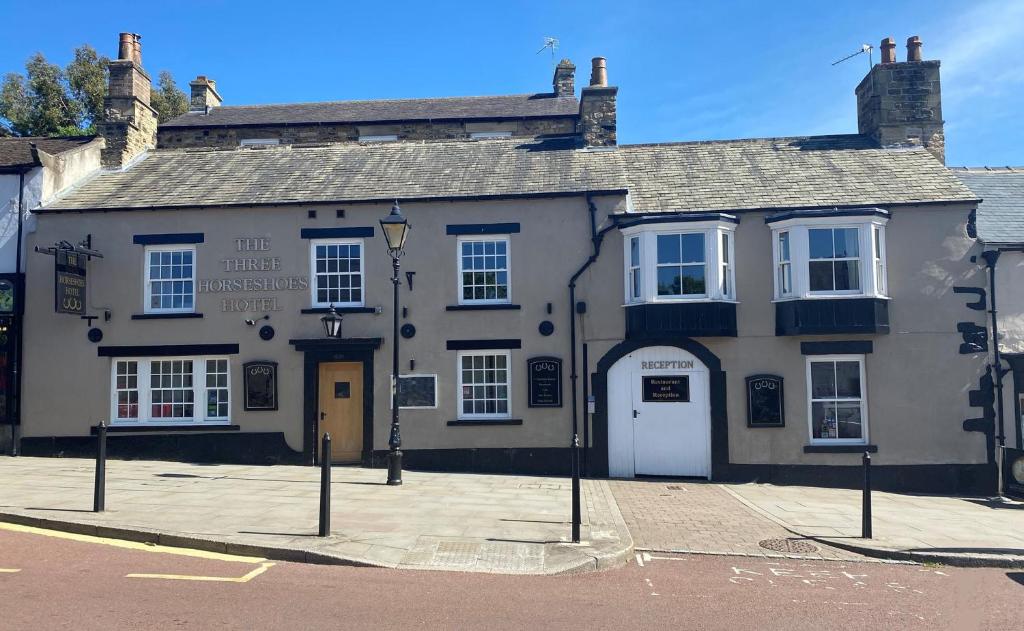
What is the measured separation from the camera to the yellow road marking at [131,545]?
7.71 m

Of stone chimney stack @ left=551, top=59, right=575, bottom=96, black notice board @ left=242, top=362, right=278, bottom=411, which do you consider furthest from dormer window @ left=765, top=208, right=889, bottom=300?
stone chimney stack @ left=551, top=59, right=575, bottom=96

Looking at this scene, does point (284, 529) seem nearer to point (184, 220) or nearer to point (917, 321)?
point (184, 220)

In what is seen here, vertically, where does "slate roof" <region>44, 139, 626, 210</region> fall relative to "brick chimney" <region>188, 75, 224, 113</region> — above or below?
below

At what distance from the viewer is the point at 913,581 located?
7.63m

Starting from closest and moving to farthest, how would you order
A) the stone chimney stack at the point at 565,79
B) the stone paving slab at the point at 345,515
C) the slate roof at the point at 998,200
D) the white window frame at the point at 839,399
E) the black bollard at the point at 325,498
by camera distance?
the stone paving slab at the point at 345,515
the black bollard at the point at 325,498
the white window frame at the point at 839,399
the slate roof at the point at 998,200
the stone chimney stack at the point at 565,79

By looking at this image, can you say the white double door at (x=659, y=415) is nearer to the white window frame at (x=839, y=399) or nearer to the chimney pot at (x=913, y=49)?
the white window frame at (x=839, y=399)

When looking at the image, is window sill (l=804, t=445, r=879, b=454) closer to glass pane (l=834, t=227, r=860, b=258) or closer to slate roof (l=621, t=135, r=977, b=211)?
glass pane (l=834, t=227, r=860, b=258)

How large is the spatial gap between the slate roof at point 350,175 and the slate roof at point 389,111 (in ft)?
34.9

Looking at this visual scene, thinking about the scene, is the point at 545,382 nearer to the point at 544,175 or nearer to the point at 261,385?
the point at 544,175

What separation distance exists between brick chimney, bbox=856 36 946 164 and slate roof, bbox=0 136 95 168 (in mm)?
20033

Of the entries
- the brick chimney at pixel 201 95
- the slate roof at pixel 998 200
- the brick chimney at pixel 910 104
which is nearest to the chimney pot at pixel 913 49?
the brick chimney at pixel 910 104

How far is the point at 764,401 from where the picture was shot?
49.9ft

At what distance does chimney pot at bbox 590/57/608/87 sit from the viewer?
1988 centimetres

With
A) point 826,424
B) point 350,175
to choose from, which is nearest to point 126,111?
point 350,175
